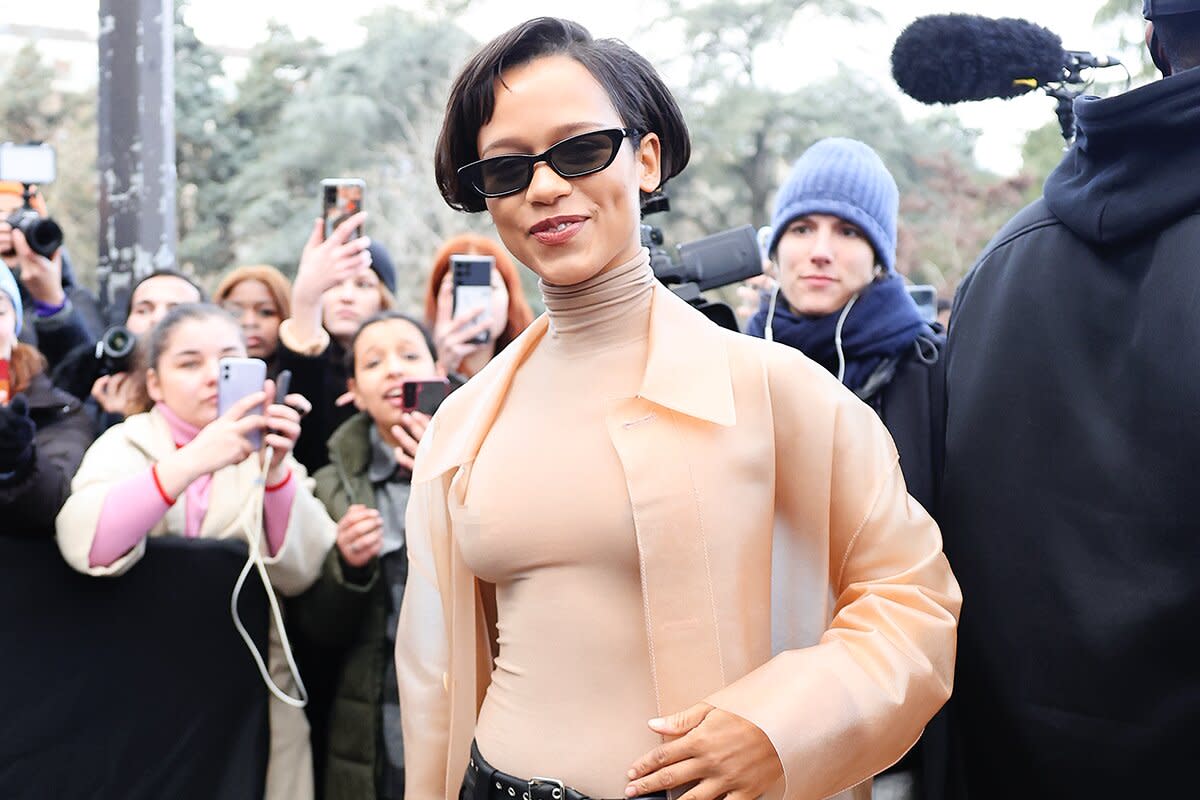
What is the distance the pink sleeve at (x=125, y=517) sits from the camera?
2871 mm

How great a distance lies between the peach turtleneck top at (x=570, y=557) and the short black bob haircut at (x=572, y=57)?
210 mm

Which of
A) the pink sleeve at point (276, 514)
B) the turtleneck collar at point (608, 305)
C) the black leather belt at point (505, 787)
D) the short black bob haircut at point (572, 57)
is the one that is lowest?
the black leather belt at point (505, 787)

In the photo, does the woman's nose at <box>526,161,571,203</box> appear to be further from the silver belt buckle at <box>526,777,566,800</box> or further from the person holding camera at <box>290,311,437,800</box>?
the person holding camera at <box>290,311,437,800</box>

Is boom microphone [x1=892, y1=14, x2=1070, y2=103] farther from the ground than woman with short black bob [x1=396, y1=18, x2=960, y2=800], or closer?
farther from the ground

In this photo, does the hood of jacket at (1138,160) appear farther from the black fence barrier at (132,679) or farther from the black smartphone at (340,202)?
the black smartphone at (340,202)

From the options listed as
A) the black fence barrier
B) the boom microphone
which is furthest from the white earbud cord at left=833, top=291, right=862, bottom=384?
the black fence barrier

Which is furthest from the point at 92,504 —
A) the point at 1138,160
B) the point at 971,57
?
the point at 1138,160

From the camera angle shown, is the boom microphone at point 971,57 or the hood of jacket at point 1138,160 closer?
the hood of jacket at point 1138,160

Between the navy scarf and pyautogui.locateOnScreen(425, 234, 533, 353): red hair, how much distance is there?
1.31m

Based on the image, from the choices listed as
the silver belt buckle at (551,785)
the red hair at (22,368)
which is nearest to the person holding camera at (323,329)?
the red hair at (22,368)

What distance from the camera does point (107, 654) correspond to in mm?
2969


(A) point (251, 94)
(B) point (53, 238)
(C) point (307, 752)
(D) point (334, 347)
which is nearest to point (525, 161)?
(C) point (307, 752)

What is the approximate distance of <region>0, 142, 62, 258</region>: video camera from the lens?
13.7 feet

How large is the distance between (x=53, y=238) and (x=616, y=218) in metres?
2.97
